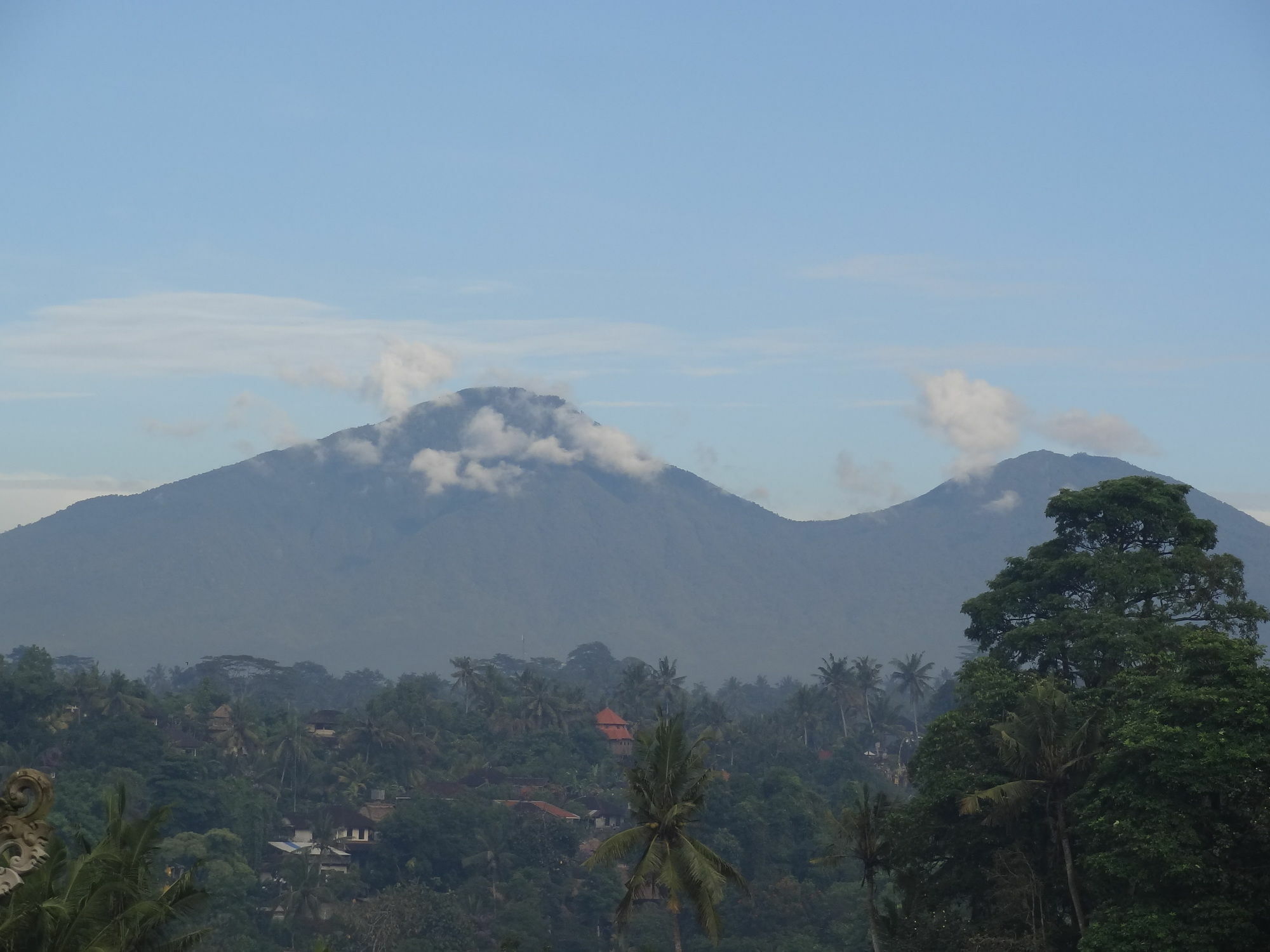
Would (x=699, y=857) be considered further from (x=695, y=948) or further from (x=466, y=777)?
(x=466, y=777)

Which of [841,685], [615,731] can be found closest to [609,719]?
[615,731]

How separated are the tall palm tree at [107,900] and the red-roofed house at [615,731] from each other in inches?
4306

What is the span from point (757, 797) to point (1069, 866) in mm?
64378

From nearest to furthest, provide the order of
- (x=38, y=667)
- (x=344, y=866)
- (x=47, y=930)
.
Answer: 1. (x=47, y=930)
2. (x=344, y=866)
3. (x=38, y=667)

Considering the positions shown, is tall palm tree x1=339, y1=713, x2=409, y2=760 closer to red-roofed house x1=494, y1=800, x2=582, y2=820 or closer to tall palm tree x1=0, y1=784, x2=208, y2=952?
red-roofed house x1=494, y1=800, x2=582, y2=820

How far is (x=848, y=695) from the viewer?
164 meters

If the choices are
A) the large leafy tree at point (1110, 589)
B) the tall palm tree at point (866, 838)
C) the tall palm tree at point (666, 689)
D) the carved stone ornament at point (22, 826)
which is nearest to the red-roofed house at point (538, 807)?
the tall palm tree at point (666, 689)

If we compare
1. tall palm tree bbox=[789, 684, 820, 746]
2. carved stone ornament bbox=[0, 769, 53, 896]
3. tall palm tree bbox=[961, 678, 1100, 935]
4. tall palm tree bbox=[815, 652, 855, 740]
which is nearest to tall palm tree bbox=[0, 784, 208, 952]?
carved stone ornament bbox=[0, 769, 53, 896]

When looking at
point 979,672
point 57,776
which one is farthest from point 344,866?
point 979,672

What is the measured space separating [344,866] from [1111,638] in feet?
203

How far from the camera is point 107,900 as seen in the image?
91.4 feet

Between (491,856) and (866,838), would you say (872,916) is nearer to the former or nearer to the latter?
(866,838)

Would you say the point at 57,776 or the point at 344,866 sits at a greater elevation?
the point at 57,776

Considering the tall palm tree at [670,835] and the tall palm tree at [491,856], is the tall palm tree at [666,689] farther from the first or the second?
the tall palm tree at [670,835]
